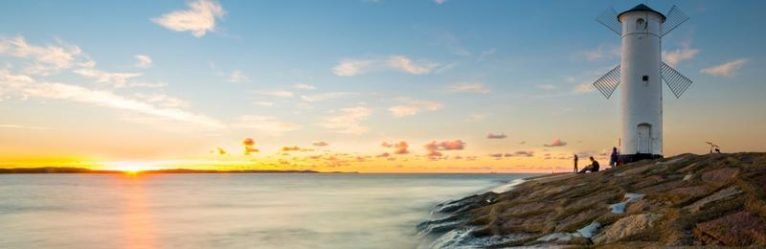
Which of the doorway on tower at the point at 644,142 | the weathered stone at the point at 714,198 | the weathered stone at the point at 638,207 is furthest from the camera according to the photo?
the doorway on tower at the point at 644,142

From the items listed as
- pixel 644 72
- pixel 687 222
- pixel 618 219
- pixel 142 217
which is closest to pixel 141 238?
pixel 142 217

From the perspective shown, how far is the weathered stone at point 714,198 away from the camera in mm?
9047

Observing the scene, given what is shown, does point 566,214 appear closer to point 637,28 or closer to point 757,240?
point 757,240

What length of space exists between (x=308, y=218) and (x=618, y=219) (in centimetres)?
1909

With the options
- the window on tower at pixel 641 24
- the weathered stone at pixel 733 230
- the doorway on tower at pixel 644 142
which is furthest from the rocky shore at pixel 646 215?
the window on tower at pixel 641 24

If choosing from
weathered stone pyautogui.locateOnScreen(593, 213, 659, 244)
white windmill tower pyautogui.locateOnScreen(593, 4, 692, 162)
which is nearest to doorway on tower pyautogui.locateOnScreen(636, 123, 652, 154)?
white windmill tower pyautogui.locateOnScreen(593, 4, 692, 162)

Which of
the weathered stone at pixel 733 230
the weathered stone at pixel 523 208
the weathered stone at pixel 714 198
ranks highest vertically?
the weathered stone at pixel 714 198

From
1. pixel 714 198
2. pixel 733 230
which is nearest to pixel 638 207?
pixel 714 198

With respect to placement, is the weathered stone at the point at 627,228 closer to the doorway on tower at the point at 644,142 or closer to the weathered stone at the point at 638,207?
the weathered stone at the point at 638,207

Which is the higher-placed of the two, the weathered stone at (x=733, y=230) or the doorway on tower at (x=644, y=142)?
the doorway on tower at (x=644, y=142)

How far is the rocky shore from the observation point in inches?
301

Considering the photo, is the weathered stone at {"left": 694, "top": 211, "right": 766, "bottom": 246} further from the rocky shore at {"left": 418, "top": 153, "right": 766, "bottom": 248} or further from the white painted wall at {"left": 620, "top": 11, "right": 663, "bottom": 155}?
the white painted wall at {"left": 620, "top": 11, "right": 663, "bottom": 155}

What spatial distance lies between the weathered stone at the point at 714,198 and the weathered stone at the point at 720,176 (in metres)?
0.80

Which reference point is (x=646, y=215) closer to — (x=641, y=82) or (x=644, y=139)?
(x=644, y=139)
